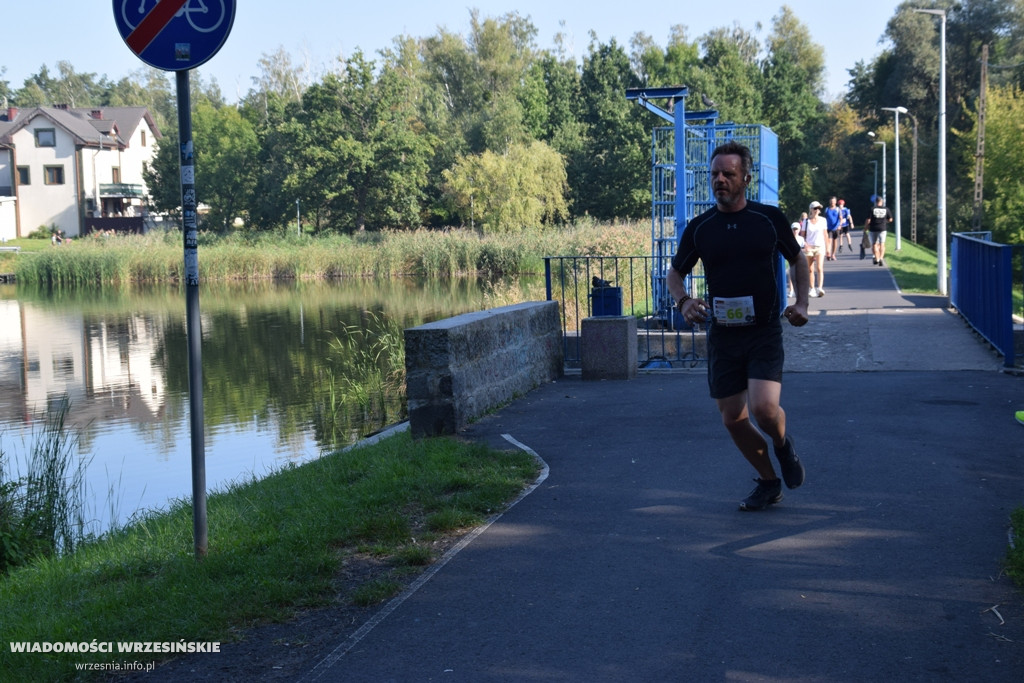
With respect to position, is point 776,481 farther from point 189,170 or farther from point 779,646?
point 189,170

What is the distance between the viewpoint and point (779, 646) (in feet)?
15.1

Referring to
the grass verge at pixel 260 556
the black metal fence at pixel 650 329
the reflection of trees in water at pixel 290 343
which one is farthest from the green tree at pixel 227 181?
the grass verge at pixel 260 556

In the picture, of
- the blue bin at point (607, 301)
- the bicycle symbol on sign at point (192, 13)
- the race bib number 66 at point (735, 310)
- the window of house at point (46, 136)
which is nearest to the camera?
the bicycle symbol on sign at point (192, 13)

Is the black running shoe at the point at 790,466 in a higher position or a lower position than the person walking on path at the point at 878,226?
lower

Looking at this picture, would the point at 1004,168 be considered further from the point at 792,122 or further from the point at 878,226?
the point at 792,122

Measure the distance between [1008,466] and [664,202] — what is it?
10.3 meters

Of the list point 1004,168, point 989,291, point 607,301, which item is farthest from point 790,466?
point 1004,168

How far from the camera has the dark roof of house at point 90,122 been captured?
84438 millimetres

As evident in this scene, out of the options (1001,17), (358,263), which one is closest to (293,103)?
(358,263)

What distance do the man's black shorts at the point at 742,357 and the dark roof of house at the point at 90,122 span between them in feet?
280

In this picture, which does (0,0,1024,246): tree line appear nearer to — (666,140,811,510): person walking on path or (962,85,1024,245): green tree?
(962,85,1024,245): green tree

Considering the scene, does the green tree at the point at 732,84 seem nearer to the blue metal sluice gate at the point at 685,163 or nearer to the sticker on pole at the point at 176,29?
the blue metal sluice gate at the point at 685,163

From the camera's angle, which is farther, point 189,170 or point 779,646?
point 189,170

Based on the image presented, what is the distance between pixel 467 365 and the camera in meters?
10.2
